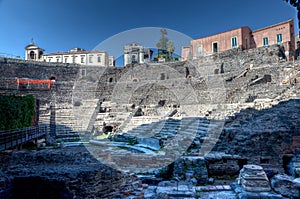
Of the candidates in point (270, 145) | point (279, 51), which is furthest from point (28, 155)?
point (279, 51)

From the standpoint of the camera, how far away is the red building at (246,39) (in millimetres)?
23375

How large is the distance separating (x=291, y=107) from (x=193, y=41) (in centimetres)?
2321

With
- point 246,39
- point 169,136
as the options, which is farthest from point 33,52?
point 169,136

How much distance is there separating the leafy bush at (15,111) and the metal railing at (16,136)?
71 cm

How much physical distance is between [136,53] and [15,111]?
31602 mm

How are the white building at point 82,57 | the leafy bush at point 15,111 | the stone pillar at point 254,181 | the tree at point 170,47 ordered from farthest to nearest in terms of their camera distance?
the white building at point 82,57, the tree at point 170,47, the leafy bush at point 15,111, the stone pillar at point 254,181

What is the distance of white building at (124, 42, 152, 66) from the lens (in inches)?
1597

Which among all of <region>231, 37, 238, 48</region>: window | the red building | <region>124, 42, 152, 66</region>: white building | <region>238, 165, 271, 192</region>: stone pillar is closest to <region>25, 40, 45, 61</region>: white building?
<region>124, 42, 152, 66</region>: white building

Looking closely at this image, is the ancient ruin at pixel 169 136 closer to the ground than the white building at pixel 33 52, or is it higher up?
closer to the ground

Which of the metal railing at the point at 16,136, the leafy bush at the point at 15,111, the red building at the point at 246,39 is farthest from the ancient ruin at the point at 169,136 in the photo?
the red building at the point at 246,39

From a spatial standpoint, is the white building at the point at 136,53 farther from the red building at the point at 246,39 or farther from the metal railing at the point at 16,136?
the metal railing at the point at 16,136

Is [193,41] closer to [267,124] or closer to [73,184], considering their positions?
[267,124]

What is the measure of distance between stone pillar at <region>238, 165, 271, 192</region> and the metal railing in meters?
7.88

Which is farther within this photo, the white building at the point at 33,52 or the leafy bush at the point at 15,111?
the white building at the point at 33,52
